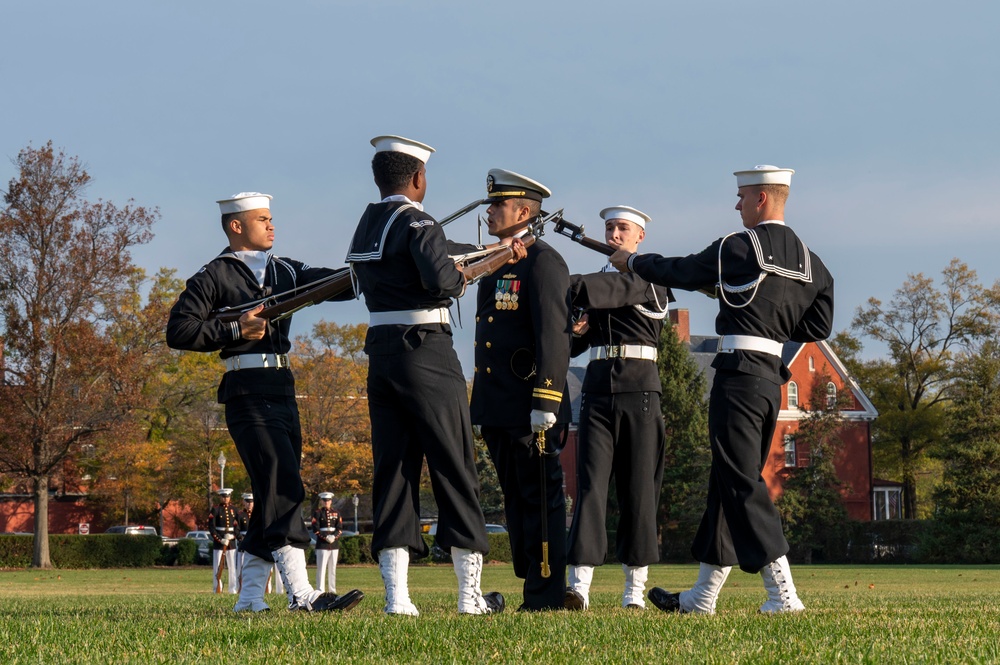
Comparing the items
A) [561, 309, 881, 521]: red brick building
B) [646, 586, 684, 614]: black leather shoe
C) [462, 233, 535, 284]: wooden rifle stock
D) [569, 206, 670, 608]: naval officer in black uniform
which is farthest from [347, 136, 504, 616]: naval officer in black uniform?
[561, 309, 881, 521]: red brick building

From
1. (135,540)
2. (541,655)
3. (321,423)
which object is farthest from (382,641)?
(321,423)

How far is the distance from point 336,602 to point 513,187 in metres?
2.78

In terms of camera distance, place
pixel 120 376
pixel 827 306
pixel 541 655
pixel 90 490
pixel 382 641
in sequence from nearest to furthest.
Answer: pixel 541 655
pixel 382 641
pixel 827 306
pixel 120 376
pixel 90 490

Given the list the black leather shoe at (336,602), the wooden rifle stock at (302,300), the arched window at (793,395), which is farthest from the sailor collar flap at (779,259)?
the arched window at (793,395)

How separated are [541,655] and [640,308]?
412cm

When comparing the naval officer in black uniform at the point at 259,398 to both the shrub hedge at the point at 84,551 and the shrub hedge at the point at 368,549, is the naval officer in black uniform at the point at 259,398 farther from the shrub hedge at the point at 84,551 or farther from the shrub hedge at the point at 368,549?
the shrub hedge at the point at 84,551

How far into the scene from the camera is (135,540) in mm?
46938

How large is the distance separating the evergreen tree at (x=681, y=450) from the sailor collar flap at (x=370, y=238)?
47761 millimetres

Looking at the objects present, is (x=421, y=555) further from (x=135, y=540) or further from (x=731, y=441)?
(x=135, y=540)

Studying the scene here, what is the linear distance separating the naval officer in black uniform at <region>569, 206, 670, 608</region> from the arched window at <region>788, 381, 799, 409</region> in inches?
2536

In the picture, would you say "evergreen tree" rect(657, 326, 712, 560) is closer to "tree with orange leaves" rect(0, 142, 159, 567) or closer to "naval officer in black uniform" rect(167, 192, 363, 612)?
"tree with orange leaves" rect(0, 142, 159, 567)

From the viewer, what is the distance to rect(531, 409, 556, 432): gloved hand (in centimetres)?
743

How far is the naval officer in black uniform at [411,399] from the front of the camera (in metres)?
7.20

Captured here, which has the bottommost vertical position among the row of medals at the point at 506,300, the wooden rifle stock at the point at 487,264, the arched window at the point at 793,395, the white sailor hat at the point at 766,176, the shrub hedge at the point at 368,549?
the shrub hedge at the point at 368,549
